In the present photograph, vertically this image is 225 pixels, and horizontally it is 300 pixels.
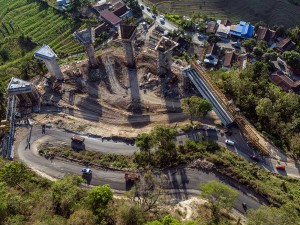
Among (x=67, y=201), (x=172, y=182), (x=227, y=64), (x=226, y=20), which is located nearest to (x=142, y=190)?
(x=172, y=182)

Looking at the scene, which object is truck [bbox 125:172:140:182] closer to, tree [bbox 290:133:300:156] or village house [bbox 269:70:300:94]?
tree [bbox 290:133:300:156]

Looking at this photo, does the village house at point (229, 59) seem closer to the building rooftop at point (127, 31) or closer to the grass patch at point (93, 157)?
the building rooftop at point (127, 31)

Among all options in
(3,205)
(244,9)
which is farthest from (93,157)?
(244,9)

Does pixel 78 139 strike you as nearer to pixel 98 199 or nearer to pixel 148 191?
pixel 148 191

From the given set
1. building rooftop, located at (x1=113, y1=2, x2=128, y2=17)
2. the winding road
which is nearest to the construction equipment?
the winding road

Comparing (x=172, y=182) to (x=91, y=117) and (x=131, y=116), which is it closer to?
(x=131, y=116)
